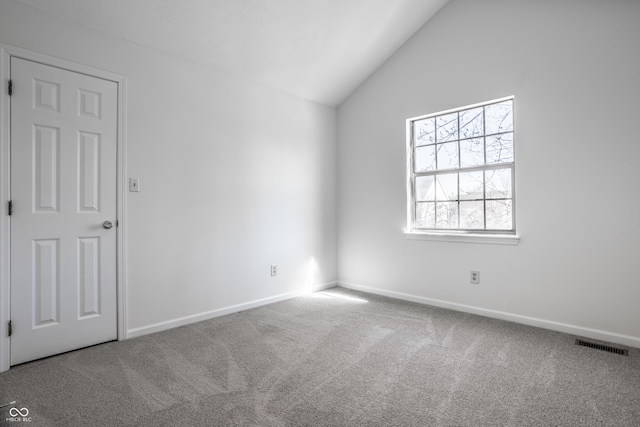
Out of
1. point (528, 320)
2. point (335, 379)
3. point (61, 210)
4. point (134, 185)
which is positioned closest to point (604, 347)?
point (528, 320)

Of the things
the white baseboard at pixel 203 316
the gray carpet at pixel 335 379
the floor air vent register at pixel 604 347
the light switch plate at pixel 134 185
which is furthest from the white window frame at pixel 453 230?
the light switch plate at pixel 134 185

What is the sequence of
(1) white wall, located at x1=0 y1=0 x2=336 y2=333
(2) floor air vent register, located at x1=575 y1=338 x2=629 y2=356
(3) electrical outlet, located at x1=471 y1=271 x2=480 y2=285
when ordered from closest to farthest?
(2) floor air vent register, located at x1=575 y1=338 x2=629 y2=356, (1) white wall, located at x1=0 y1=0 x2=336 y2=333, (3) electrical outlet, located at x1=471 y1=271 x2=480 y2=285

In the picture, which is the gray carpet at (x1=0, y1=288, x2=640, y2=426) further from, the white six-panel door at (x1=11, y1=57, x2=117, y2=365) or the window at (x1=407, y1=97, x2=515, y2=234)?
the window at (x1=407, y1=97, x2=515, y2=234)

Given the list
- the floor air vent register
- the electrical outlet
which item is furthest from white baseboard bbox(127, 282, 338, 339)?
the floor air vent register

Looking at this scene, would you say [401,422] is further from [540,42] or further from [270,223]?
[540,42]

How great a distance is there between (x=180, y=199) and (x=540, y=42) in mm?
3359

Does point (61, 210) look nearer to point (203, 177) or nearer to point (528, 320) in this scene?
point (203, 177)

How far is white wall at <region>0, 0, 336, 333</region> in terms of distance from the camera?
9.01ft

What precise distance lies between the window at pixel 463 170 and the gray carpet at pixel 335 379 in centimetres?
103

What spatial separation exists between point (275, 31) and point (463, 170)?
2233 mm

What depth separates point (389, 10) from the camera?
3.30m

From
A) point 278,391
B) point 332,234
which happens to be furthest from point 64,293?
point 332,234

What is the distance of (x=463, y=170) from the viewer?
3426 millimetres

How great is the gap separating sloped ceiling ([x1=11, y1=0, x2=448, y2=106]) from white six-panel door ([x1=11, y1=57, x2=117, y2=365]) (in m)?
0.50
